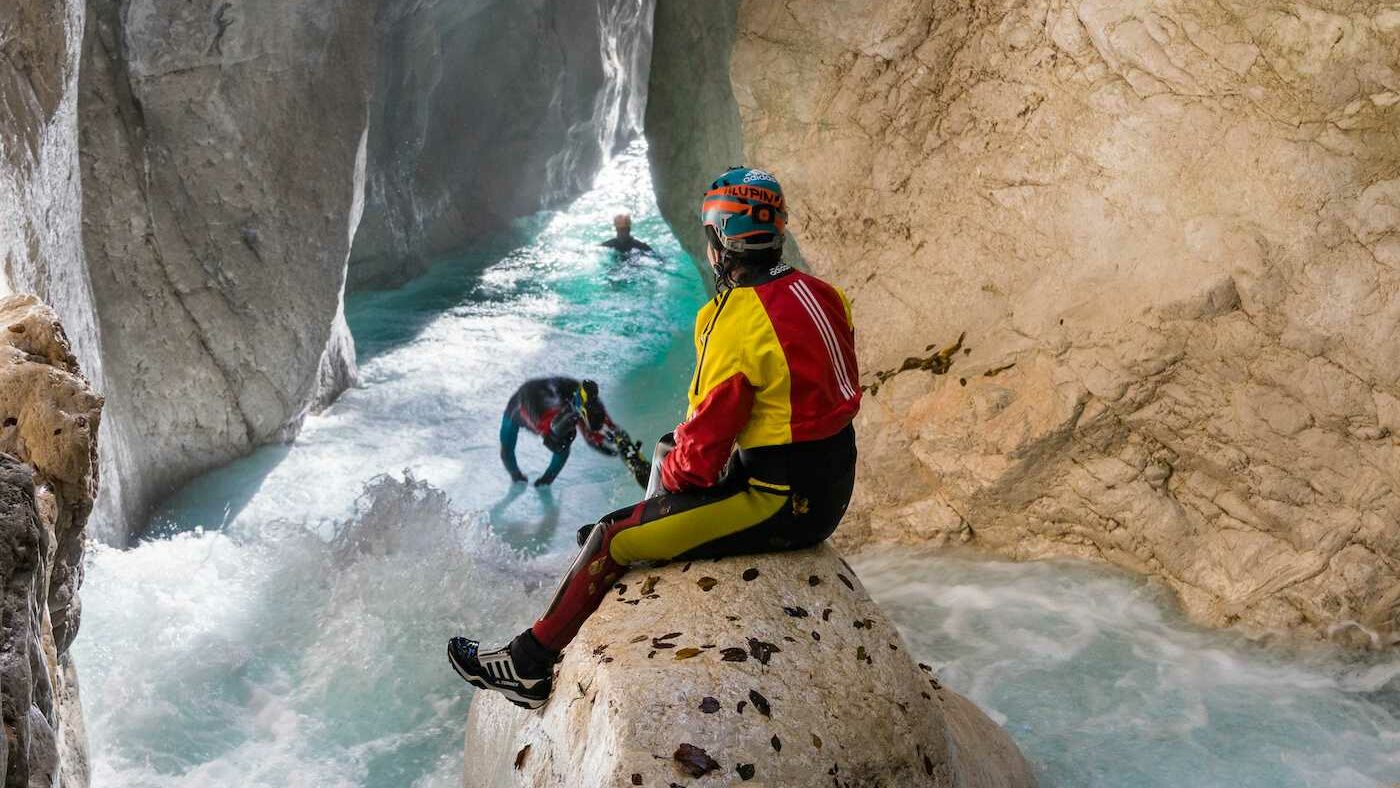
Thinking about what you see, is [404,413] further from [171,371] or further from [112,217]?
[112,217]

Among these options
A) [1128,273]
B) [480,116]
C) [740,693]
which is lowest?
[740,693]

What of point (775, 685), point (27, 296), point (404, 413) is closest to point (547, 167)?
point (404, 413)

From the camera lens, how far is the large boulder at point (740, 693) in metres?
2.62

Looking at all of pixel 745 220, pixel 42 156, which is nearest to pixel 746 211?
pixel 745 220

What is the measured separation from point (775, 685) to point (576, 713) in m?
0.53

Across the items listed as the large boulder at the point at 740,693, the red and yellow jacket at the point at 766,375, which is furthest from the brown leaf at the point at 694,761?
the red and yellow jacket at the point at 766,375

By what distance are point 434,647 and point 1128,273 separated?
374 centimetres

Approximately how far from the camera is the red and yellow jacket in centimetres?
294

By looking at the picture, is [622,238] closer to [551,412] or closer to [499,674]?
[551,412]

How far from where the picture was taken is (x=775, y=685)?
2.77 meters

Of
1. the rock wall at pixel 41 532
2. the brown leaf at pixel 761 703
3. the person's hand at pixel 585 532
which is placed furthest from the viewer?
the person's hand at pixel 585 532

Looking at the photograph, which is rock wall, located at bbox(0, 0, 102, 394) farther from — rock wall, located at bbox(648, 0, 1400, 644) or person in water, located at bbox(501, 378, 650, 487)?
rock wall, located at bbox(648, 0, 1400, 644)

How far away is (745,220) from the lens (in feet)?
10.1

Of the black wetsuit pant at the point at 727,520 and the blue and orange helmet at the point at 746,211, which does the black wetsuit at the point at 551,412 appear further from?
the blue and orange helmet at the point at 746,211
